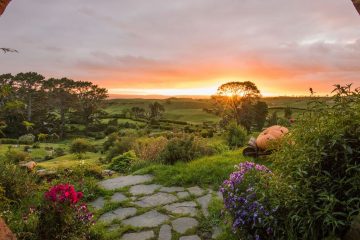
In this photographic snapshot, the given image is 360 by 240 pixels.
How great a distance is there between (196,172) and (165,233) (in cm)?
274

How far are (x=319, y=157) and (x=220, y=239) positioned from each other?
5.90ft

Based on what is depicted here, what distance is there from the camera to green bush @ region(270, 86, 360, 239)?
9.80ft

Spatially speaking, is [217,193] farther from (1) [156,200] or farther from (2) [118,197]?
(2) [118,197]

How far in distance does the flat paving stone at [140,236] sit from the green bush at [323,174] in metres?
1.87

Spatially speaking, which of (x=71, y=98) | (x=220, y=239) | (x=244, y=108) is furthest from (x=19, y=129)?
(x=220, y=239)

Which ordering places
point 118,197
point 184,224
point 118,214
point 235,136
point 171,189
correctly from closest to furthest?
1. point 184,224
2. point 118,214
3. point 118,197
4. point 171,189
5. point 235,136

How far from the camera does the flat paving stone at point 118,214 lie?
5.30m

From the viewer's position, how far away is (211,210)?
17.2ft

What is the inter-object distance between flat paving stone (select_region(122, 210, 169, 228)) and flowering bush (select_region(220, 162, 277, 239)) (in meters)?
1.37

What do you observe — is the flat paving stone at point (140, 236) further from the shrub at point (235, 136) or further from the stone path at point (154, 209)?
the shrub at point (235, 136)

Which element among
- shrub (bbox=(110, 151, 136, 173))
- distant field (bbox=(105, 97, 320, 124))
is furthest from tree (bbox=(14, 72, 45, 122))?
shrub (bbox=(110, 151, 136, 173))

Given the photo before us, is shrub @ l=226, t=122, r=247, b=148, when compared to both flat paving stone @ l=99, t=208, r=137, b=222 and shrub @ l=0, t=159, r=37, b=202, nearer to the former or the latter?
flat paving stone @ l=99, t=208, r=137, b=222

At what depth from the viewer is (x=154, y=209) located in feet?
18.4

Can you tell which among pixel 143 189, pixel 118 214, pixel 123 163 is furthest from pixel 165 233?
pixel 123 163
